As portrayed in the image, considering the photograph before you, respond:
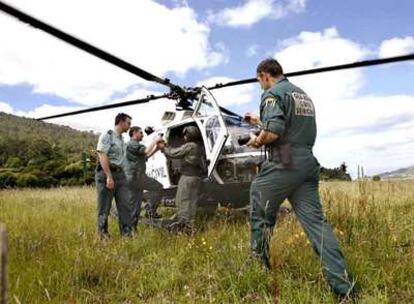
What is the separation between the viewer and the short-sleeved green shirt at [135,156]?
845 centimetres

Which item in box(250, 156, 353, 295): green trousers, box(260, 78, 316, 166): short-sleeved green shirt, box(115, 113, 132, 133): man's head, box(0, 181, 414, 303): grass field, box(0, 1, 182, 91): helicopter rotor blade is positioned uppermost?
box(0, 1, 182, 91): helicopter rotor blade

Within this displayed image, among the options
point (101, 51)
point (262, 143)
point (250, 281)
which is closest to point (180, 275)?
point (250, 281)

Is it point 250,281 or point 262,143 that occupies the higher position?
point 262,143

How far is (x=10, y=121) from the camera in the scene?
71500 mm

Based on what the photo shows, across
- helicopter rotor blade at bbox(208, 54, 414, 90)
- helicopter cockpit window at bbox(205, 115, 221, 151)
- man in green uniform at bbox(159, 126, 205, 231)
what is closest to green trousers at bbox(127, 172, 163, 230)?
man in green uniform at bbox(159, 126, 205, 231)

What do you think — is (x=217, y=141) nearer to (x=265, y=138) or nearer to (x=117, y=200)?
(x=117, y=200)

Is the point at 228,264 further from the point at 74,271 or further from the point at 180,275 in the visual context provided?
the point at 74,271

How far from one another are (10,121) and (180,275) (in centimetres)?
7309

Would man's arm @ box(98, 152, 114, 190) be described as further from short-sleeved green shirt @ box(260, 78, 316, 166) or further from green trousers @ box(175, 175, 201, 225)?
short-sleeved green shirt @ box(260, 78, 316, 166)

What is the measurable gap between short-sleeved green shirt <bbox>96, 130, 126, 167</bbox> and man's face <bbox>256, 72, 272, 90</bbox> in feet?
11.1

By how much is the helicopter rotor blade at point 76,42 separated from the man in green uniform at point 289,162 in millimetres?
1944

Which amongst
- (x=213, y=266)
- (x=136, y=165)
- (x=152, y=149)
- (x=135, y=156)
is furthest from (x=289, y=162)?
(x=136, y=165)

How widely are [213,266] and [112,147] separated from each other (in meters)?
3.17

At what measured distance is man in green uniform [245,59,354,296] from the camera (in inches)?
162
